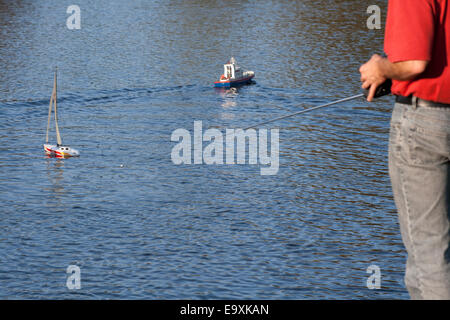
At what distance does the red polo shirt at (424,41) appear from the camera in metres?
6.75

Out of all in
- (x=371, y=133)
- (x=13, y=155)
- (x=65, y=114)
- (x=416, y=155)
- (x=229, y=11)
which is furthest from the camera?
(x=229, y=11)

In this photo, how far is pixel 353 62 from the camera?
70812 mm

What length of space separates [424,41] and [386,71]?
48cm

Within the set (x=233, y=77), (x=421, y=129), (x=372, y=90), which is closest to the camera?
(x=421, y=129)

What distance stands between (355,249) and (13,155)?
25469mm

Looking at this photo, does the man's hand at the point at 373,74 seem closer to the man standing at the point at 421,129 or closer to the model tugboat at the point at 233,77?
the man standing at the point at 421,129

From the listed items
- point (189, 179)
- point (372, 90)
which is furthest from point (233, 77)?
point (372, 90)

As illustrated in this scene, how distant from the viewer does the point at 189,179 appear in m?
41.1

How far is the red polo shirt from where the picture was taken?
6.75 meters

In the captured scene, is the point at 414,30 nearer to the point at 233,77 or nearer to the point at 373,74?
the point at 373,74

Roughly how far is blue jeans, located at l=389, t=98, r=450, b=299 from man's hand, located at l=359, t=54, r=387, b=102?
34 centimetres

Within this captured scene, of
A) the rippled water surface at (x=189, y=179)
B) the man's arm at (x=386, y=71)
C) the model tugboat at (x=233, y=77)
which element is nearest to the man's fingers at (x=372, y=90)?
the man's arm at (x=386, y=71)
